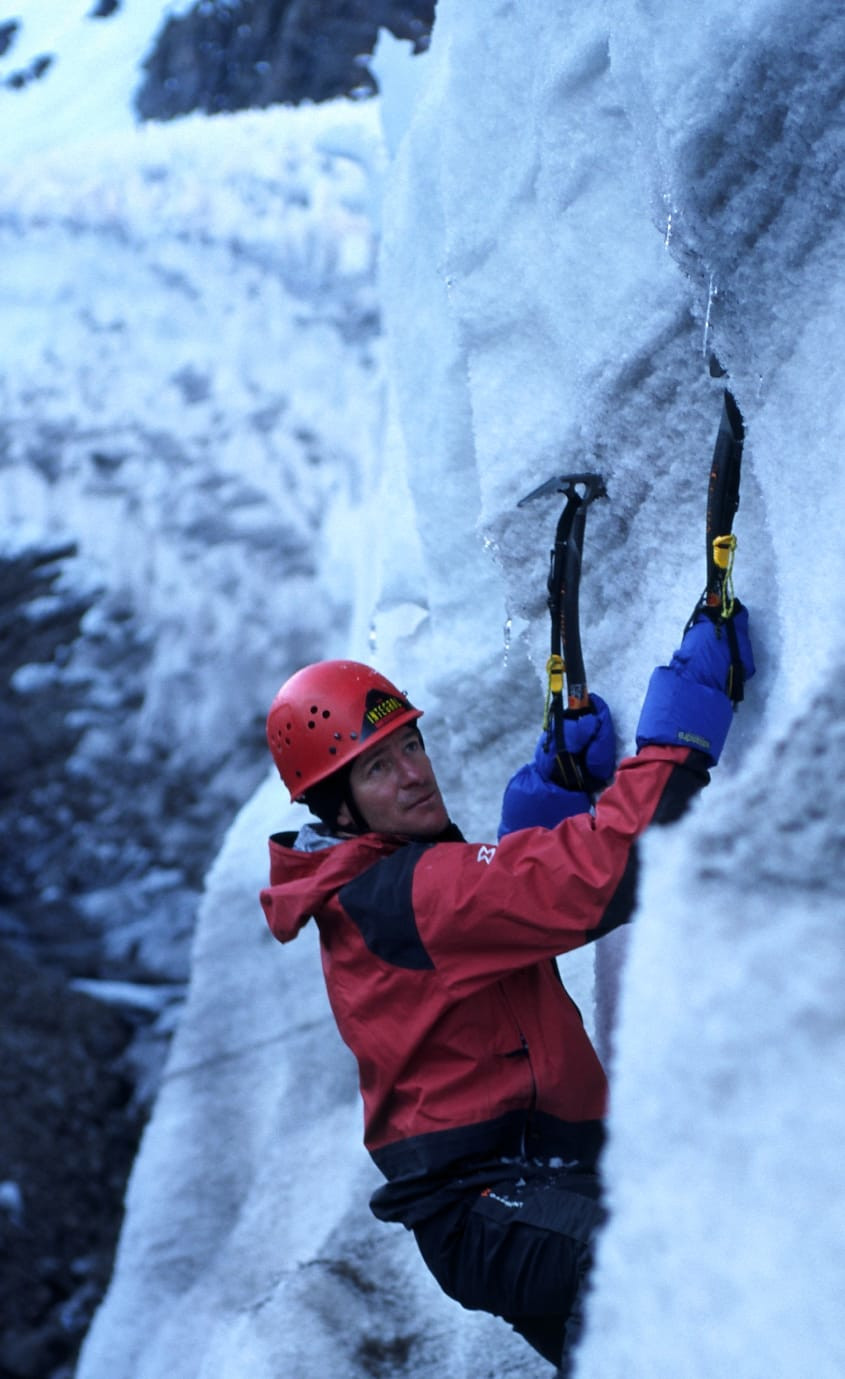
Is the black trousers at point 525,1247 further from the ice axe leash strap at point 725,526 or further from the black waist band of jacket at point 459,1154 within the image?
the ice axe leash strap at point 725,526

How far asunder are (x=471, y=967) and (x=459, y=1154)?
30 centimetres

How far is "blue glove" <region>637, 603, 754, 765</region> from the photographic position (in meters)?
1.58

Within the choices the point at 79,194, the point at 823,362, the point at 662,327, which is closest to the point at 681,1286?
the point at 823,362

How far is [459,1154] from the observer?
5.55ft

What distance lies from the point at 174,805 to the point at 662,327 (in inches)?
250

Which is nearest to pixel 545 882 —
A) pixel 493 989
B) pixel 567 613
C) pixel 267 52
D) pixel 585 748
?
pixel 493 989

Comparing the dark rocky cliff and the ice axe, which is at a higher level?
the dark rocky cliff

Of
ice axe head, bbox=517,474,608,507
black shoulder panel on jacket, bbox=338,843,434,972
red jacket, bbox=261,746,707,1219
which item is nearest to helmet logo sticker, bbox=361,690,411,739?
red jacket, bbox=261,746,707,1219

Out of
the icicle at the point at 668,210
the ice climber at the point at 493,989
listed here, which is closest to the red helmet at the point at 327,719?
the ice climber at the point at 493,989

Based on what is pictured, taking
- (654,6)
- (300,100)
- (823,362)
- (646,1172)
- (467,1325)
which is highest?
(300,100)

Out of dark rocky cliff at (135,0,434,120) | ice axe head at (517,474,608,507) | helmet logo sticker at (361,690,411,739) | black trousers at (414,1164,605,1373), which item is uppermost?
dark rocky cliff at (135,0,434,120)

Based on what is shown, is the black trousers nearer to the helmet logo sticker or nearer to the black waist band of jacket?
the black waist band of jacket

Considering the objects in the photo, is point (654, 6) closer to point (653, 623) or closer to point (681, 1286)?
point (653, 623)

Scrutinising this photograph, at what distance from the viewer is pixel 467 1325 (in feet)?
8.61
